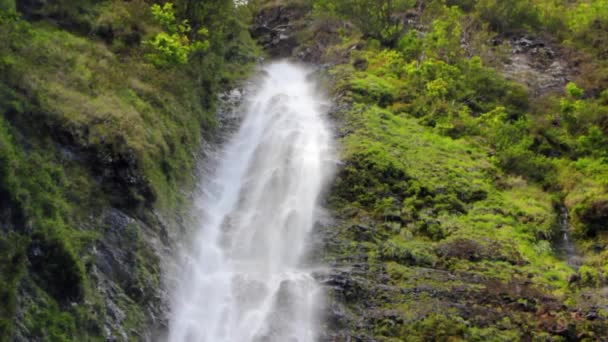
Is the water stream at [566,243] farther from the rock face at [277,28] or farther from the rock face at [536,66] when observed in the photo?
the rock face at [277,28]

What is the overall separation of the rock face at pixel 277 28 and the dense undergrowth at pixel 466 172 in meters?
1.60

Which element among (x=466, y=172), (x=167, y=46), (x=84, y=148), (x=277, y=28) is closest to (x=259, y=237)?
(x=84, y=148)

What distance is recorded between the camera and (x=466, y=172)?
20.8m

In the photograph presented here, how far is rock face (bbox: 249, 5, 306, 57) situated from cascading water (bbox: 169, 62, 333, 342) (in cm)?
992

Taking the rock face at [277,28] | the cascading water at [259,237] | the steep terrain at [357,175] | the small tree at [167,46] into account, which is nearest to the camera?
the steep terrain at [357,175]

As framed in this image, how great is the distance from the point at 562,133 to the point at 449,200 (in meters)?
8.20

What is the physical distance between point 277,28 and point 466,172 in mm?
20319

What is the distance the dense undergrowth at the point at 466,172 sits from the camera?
14883 millimetres

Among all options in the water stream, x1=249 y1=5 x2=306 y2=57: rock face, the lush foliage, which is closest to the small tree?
the lush foliage

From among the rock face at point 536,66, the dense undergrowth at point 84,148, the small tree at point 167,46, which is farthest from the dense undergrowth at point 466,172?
the small tree at point 167,46

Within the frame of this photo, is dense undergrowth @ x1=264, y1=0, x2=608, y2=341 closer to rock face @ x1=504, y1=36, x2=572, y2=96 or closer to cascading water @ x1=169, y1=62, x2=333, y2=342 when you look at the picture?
rock face @ x1=504, y1=36, x2=572, y2=96

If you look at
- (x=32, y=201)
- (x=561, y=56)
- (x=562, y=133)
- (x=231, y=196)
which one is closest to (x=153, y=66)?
(x=231, y=196)

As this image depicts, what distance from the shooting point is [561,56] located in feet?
102

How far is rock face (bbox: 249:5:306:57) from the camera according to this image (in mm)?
35375
